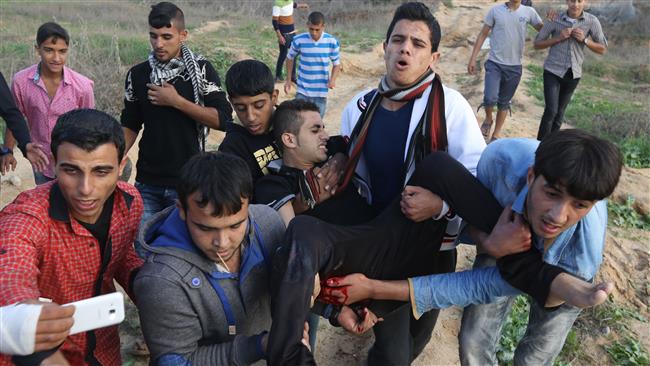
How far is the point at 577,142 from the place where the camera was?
1.88 metres

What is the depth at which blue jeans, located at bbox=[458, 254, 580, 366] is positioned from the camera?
2.37 metres

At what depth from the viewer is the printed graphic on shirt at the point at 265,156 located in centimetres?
256

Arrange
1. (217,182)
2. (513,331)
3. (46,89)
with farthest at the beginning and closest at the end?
1. (46,89)
2. (513,331)
3. (217,182)

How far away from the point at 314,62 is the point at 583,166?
5.34 meters

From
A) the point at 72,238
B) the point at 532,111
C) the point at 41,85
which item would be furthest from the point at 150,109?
the point at 532,111

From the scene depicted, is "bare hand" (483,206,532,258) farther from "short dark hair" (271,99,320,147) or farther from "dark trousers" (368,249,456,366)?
"short dark hair" (271,99,320,147)

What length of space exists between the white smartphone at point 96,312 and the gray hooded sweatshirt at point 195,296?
0.30 metres

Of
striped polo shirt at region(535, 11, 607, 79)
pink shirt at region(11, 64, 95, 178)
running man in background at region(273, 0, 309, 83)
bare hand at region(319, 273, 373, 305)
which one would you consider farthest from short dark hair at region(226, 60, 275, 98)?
running man in background at region(273, 0, 309, 83)

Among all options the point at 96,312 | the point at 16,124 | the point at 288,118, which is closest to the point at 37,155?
the point at 16,124

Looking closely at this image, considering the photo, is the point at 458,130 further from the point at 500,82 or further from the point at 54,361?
the point at 500,82

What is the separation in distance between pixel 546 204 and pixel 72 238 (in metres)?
1.80

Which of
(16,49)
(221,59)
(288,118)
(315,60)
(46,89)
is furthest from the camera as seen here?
(221,59)

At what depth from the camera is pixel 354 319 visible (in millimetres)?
2205

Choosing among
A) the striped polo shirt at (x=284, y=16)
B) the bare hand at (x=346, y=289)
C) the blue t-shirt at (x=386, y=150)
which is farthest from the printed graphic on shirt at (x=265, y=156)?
the striped polo shirt at (x=284, y=16)
